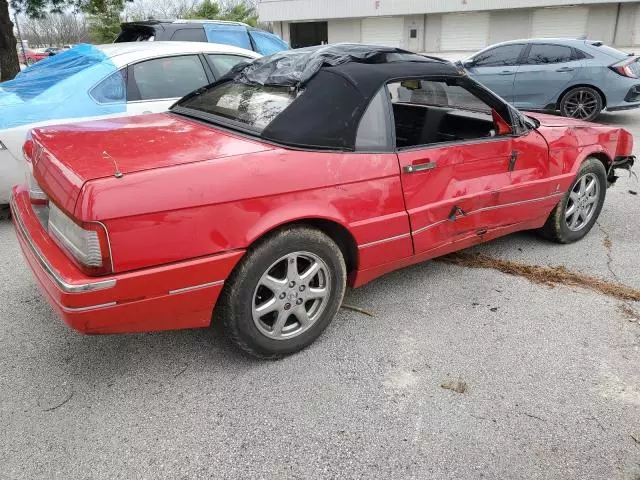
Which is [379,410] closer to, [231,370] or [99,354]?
[231,370]

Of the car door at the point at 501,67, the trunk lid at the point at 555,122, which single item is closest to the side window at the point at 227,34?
the car door at the point at 501,67

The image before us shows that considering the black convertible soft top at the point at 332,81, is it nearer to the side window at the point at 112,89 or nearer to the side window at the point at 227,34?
the side window at the point at 112,89

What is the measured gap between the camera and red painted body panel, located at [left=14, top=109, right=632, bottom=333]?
86.9 inches

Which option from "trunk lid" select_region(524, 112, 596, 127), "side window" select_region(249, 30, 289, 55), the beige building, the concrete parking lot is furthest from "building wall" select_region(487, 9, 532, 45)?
the concrete parking lot

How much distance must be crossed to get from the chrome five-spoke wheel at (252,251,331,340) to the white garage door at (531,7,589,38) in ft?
106

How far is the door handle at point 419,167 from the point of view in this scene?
2.98 meters

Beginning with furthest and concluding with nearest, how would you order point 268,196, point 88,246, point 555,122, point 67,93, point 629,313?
point 67,93
point 555,122
point 629,313
point 268,196
point 88,246

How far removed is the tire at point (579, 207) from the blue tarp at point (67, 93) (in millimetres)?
3848

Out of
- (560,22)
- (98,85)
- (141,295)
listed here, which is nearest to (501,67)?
(98,85)

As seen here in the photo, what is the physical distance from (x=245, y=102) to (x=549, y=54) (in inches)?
329

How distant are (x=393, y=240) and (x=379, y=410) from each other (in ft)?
3.22

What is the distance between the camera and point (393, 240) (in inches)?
119

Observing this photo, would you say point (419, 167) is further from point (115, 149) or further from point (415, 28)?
point (415, 28)

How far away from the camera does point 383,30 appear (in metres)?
34.5
